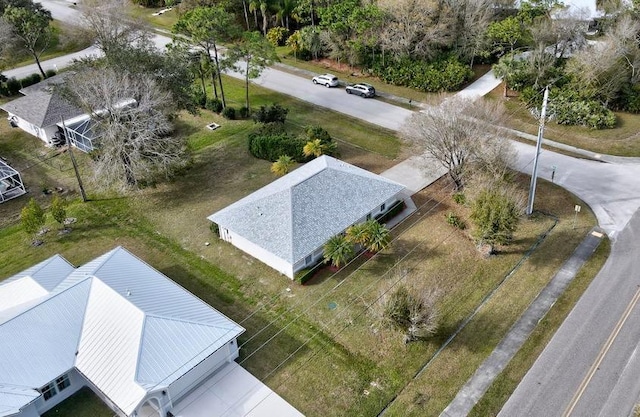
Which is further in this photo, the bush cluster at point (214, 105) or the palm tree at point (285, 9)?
the palm tree at point (285, 9)

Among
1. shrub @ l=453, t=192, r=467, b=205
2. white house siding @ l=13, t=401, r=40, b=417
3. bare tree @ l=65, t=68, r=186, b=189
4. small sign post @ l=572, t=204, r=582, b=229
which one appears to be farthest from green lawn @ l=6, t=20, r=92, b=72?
small sign post @ l=572, t=204, r=582, b=229

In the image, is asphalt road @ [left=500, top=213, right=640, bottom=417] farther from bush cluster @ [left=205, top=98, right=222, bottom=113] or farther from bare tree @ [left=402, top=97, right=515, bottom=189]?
bush cluster @ [left=205, top=98, right=222, bottom=113]

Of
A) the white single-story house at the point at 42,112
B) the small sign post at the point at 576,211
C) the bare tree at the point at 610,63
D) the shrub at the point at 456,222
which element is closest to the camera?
the small sign post at the point at 576,211

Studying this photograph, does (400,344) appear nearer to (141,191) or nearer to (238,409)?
(238,409)

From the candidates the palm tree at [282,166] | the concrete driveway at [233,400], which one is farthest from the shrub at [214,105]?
the concrete driveway at [233,400]

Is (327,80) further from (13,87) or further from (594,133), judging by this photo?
(13,87)

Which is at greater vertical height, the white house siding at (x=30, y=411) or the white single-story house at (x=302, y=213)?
the white single-story house at (x=302, y=213)

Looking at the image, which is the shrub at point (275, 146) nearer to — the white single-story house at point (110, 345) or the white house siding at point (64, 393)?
the white single-story house at point (110, 345)
